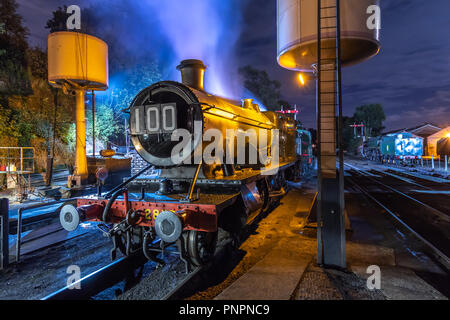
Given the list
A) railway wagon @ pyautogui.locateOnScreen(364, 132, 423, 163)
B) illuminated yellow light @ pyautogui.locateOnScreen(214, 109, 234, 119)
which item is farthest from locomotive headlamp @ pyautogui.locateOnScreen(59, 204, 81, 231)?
railway wagon @ pyautogui.locateOnScreen(364, 132, 423, 163)

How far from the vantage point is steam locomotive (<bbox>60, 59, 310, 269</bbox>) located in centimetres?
397

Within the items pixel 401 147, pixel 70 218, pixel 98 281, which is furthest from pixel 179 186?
pixel 401 147

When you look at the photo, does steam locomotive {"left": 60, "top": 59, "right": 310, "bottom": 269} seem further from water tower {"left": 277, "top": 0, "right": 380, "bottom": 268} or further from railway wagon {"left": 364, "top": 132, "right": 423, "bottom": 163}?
railway wagon {"left": 364, "top": 132, "right": 423, "bottom": 163}

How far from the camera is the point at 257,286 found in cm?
363

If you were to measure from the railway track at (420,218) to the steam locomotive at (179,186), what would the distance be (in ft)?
12.5

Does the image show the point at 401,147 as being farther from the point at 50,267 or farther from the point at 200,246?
the point at 50,267

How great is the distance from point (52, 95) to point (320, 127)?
19.2 m

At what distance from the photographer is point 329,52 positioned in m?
4.63

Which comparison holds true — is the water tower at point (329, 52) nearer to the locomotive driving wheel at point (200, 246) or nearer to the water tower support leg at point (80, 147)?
the locomotive driving wheel at point (200, 246)

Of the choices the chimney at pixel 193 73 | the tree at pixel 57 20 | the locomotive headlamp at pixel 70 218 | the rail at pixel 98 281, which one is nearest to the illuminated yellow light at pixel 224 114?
the chimney at pixel 193 73

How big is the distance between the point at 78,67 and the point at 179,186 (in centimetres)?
995

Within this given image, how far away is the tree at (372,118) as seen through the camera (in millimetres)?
65625

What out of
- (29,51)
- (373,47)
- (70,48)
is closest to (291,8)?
(373,47)
